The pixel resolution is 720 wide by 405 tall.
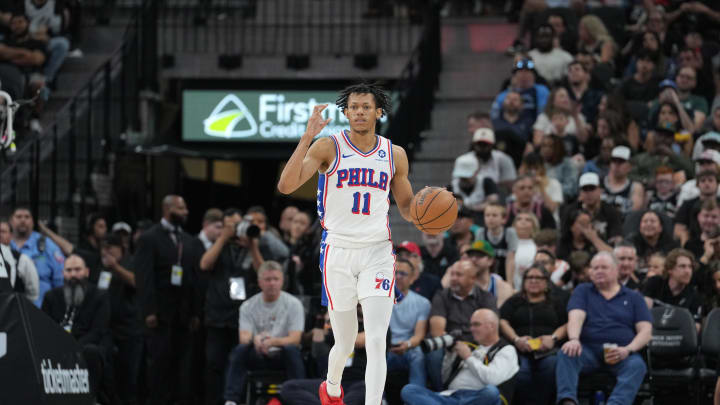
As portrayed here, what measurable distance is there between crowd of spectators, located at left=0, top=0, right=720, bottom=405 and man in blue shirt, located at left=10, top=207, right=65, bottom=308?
0.08ft

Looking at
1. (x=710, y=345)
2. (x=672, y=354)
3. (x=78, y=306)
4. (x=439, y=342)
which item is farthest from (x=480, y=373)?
(x=78, y=306)

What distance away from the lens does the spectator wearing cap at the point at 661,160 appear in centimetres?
1429

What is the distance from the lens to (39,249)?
14141 millimetres

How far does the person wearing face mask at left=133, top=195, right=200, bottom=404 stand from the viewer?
13477mm

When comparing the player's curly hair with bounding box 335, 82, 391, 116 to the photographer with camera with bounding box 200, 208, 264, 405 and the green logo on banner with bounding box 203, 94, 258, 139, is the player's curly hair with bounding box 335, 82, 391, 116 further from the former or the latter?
the green logo on banner with bounding box 203, 94, 258, 139

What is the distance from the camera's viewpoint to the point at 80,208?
16812 mm

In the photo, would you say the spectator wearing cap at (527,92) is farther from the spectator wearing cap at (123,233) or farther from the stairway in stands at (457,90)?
the spectator wearing cap at (123,233)

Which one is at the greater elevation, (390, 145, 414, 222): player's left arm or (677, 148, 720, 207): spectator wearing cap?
(390, 145, 414, 222): player's left arm

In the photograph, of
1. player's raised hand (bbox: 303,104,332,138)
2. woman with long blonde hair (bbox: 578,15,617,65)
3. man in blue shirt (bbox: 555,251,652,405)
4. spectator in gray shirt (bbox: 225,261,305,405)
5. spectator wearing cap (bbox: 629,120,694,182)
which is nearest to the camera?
player's raised hand (bbox: 303,104,332,138)

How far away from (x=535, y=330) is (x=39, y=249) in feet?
19.4

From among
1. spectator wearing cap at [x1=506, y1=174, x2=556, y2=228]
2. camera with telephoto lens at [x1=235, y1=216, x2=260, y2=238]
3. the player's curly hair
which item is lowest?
camera with telephoto lens at [x1=235, y1=216, x2=260, y2=238]

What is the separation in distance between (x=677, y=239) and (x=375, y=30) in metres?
8.62

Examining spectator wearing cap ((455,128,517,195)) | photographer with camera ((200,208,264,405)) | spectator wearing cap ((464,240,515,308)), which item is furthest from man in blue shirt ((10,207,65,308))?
spectator wearing cap ((464,240,515,308))

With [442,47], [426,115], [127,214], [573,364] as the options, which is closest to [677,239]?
[573,364]
